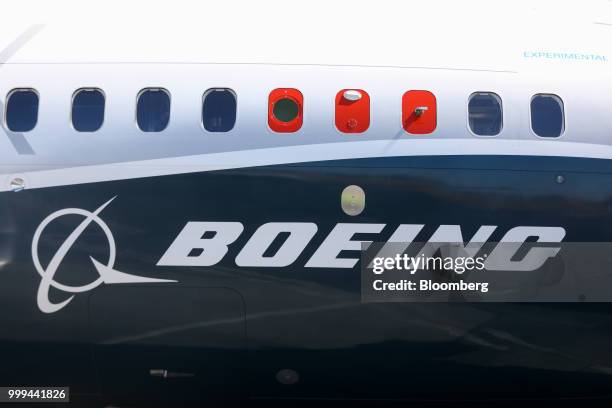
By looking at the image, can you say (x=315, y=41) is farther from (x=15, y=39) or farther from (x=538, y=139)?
(x=15, y=39)

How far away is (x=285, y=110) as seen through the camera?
5.56 meters

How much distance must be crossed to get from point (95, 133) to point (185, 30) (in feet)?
3.56

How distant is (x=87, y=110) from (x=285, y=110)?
153 cm

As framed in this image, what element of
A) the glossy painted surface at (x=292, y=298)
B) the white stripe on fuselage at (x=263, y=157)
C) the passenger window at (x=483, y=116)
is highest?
the passenger window at (x=483, y=116)

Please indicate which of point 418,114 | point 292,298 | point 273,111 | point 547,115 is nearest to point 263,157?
point 273,111

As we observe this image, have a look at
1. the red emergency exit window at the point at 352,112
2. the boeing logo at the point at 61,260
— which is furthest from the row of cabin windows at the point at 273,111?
the boeing logo at the point at 61,260

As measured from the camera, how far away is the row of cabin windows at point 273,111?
5.56 meters

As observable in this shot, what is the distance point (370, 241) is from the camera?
5480mm

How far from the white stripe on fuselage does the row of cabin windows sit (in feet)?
0.47

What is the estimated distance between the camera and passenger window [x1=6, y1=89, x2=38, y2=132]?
564 centimetres

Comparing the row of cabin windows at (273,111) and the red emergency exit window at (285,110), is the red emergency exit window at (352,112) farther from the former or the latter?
the red emergency exit window at (285,110)

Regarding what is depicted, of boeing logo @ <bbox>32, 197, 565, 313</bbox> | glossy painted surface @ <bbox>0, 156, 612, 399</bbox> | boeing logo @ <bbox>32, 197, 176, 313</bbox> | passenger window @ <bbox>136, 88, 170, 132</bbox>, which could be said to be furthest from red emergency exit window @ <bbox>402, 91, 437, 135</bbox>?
boeing logo @ <bbox>32, 197, 176, 313</bbox>

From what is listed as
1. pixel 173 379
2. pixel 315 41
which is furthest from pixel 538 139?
pixel 173 379

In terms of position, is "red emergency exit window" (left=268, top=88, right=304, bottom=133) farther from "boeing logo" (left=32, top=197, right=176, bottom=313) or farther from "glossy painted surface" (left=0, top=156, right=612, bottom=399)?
"boeing logo" (left=32, top=197, right=176, bottom=313)
